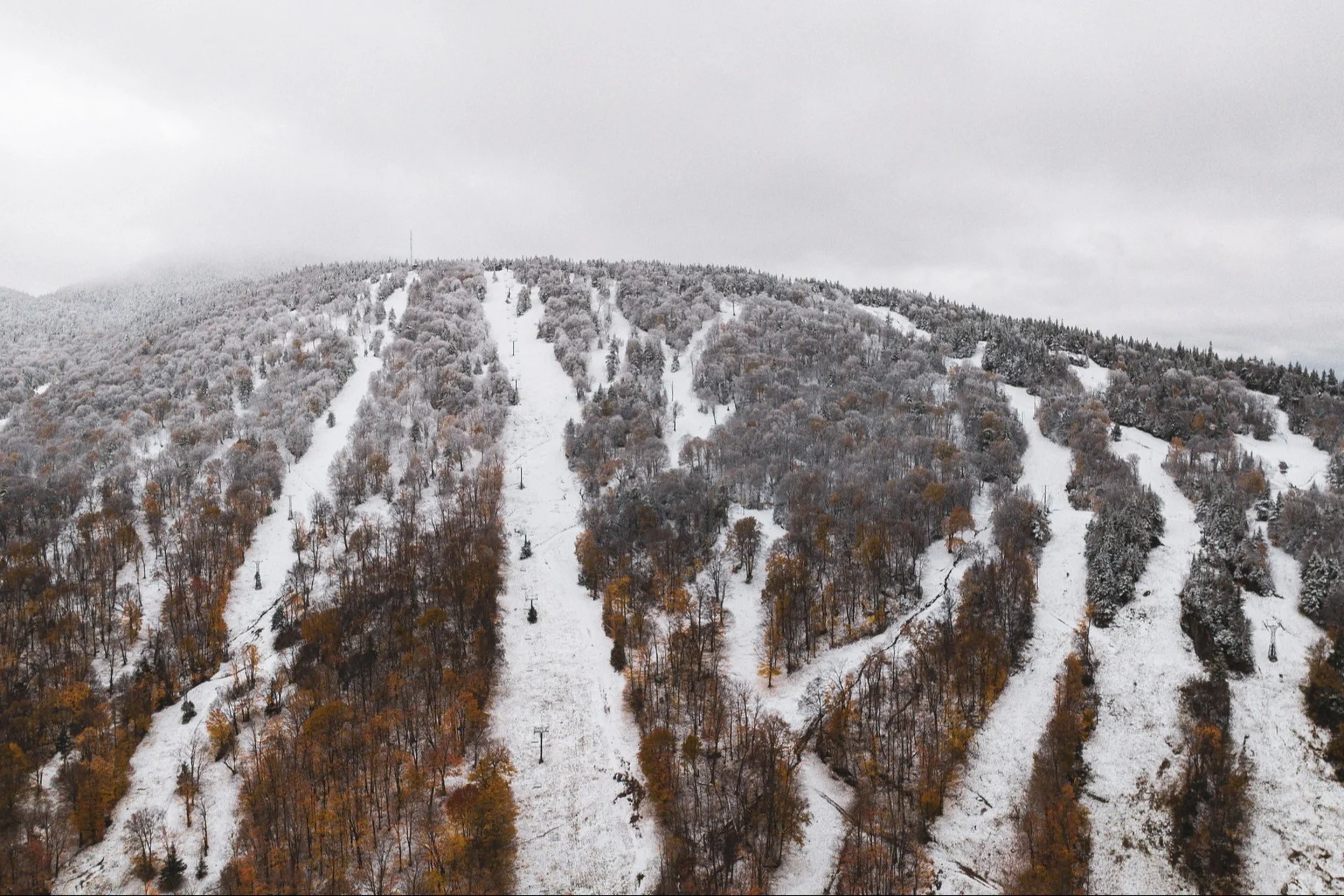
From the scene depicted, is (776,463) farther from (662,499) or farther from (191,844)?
(191,844)

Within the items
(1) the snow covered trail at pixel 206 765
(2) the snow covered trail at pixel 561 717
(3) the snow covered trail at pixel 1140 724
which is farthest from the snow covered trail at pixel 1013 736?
(1) the snow covered trail at pixel 206 765

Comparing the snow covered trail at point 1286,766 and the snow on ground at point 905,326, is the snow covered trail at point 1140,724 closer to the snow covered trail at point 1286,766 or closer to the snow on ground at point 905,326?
the snow covered trail at point 1286,766

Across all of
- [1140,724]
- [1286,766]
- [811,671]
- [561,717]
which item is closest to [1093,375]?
[1140,724]

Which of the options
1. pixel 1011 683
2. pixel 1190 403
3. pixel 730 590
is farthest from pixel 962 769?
pixel 1190 403

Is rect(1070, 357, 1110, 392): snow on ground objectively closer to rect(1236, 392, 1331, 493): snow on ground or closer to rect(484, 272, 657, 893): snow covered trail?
rect(1236, 392, 1331, 493): snow on ground

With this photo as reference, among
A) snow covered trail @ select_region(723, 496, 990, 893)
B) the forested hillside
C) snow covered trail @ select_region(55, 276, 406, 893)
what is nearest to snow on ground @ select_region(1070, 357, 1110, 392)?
the forested hillside

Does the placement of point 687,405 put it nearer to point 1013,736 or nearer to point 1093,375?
point 1093,375
